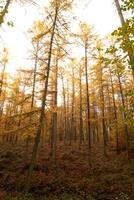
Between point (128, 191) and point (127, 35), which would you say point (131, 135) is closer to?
point (128, 191)

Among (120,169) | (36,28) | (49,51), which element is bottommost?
→ (120,169)

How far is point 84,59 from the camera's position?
21.4m

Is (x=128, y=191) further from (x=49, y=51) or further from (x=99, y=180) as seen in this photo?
(x=49, y=51)

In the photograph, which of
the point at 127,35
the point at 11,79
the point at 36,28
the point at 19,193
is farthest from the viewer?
the point at 11,79

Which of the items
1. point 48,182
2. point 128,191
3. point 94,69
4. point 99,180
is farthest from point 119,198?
point 94,69

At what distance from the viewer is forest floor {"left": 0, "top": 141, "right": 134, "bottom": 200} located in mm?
12656

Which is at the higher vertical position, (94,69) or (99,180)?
(94,69)

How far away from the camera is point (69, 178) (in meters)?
15.3

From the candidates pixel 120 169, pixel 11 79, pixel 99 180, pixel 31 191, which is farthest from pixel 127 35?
pixel 11 79

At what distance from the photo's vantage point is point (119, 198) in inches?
485

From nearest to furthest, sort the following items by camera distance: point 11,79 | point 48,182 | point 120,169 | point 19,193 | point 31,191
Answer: point 19,193 → point 31,191 → point 48,182 → point 120,169 → point 11,79

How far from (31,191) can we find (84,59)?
42.0 feet

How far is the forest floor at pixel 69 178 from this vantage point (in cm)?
1266

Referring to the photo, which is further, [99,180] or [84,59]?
[84,59]
